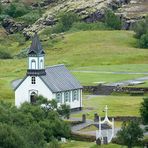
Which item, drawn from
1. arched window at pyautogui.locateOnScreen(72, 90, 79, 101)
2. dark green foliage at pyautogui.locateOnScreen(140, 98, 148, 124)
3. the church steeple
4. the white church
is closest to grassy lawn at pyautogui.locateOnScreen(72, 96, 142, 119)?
arched window at pyautogui.locateOnScreen(72, 90, 79, 101)

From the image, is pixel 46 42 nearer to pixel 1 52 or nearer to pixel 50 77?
pixel 1 52

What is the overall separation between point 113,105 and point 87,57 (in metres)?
62.4

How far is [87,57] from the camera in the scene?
174000mm

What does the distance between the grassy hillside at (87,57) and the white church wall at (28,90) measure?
868 cm

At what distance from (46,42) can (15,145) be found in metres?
122

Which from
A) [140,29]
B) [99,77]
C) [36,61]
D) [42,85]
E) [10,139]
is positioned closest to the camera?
[10,139]

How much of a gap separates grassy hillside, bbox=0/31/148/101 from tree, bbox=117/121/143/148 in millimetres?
36283

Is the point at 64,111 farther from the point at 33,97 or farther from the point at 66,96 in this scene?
the point at 66,96

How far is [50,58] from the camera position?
176875 millimetres

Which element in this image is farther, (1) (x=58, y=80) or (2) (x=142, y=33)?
(2) (x=142, y=33)

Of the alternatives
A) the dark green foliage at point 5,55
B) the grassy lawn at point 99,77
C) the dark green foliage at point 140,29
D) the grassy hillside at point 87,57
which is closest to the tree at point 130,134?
the grassy hillside at point 87,57

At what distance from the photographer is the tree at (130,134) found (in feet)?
283

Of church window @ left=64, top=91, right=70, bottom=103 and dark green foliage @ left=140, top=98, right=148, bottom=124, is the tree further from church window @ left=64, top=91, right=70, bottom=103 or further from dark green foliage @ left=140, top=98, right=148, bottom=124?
church window @ left=64, top=91, right=70, bottom=103

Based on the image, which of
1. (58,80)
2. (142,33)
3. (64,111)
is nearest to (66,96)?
(58,80)
